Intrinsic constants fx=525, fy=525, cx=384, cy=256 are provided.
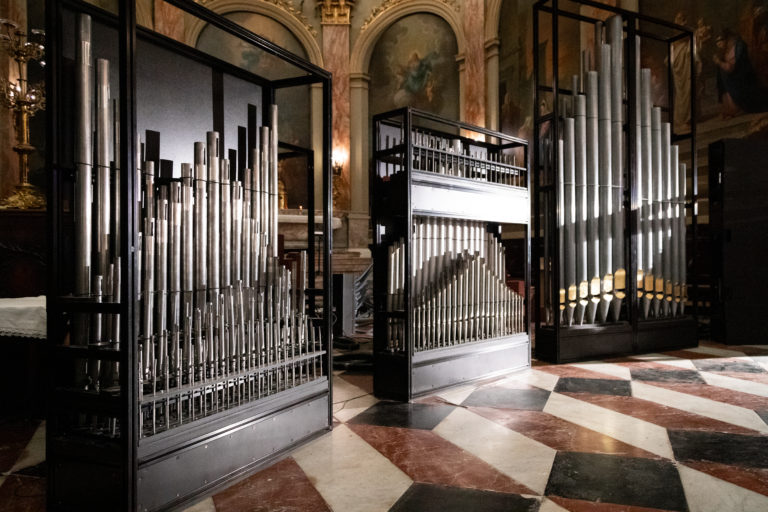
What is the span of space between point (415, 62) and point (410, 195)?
10.9 meters

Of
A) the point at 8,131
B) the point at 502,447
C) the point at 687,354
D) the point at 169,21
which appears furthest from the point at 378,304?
the point at 169,21

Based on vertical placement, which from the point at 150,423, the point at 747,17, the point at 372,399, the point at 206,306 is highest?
the point at 747,17

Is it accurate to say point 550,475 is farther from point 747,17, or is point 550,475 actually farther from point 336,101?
point 336,101

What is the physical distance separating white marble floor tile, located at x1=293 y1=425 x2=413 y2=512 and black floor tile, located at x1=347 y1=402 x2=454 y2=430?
324mm

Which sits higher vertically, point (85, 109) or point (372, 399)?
point (85, 109)

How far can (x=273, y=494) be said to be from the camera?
2.21 metres

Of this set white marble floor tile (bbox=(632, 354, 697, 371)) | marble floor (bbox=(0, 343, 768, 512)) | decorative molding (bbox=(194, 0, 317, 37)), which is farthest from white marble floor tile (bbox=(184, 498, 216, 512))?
decorative molding (bbox=(194, 0, 317, 37))

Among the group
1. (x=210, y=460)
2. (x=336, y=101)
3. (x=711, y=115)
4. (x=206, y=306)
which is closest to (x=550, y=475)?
(x=210, y=460)

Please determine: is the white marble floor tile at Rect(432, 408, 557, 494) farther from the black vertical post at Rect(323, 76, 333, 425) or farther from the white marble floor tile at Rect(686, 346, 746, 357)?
the white marble floor tile at Rect(686, 346, 746, 357)

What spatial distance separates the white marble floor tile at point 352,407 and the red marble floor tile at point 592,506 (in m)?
1.51

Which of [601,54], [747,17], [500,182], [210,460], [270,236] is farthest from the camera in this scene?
[747,17]

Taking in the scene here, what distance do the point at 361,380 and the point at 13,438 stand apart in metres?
2.40

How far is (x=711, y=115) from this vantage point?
7.53 meters

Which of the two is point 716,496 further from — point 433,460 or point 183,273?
point 183,273
